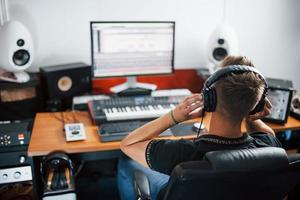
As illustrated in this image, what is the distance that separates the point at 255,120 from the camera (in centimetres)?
152

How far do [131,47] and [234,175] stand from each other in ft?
4.14

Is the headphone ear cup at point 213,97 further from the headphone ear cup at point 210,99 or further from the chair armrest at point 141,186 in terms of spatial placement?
the chair armrest at point 141,186

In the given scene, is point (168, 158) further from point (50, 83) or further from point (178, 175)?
point (50, 83)

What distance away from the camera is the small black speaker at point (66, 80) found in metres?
2.02

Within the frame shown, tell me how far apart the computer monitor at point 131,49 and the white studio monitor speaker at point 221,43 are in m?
0.27

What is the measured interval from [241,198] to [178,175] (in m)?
0.26

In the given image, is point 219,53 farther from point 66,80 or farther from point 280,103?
point 66,80

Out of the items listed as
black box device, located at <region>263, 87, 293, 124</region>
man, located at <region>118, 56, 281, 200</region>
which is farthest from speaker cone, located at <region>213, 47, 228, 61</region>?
man, located at <region>118, 56, 281, 200</region>

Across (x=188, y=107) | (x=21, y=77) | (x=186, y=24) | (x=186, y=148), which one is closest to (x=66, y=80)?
(x=21, y=77)

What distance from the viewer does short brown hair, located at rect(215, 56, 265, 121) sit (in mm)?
1107

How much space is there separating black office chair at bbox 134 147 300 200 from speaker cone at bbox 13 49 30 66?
1.28 m

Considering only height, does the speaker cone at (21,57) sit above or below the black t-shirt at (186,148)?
above

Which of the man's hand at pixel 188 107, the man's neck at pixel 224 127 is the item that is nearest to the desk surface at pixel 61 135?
the man's hand at pixel 188 107

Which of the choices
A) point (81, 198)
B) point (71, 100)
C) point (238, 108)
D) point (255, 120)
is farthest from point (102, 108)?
point (238, 108)
